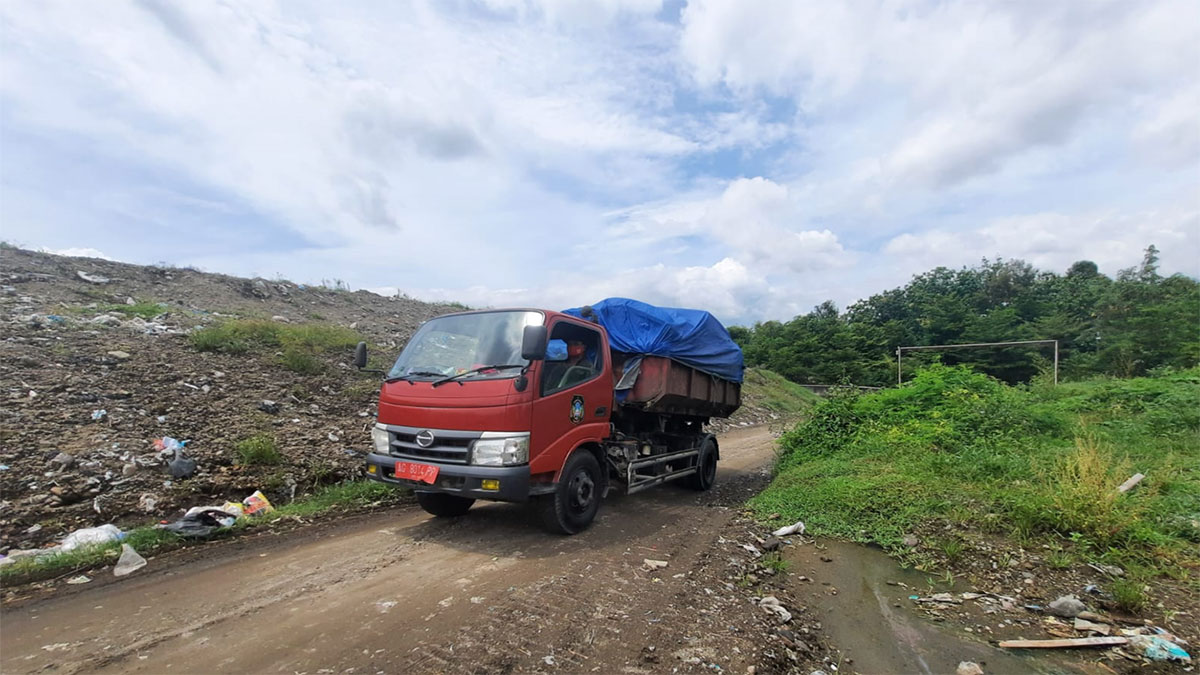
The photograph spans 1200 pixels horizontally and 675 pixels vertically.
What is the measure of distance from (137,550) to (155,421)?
278 cm

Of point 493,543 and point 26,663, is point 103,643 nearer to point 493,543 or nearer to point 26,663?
point 26,663

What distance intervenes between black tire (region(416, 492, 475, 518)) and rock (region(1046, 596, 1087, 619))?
4963 millimetres

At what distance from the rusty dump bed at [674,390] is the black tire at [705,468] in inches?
18.6

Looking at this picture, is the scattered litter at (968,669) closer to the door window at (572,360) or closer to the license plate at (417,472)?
the door window at (572,360)

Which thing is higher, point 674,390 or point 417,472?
point 674,390

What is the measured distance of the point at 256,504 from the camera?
5.43 meters

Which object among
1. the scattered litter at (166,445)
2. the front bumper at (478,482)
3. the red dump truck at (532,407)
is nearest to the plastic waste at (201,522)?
the scattered litter at (166,445)

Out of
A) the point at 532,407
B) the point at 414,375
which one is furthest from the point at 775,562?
the point at 414,375

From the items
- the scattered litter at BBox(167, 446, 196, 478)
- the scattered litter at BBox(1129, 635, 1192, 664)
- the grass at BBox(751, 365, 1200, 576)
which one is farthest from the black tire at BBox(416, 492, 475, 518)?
the scattered litter at BBox(1129, 635, 1192, 664)

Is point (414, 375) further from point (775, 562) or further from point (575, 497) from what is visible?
point (775, 562)

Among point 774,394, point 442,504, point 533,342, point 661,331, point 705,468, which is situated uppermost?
point 661,331

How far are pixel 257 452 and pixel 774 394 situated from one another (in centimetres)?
2442

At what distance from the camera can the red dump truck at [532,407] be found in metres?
4.60

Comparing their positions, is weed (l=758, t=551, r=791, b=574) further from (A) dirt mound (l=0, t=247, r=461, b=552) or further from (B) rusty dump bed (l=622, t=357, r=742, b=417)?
(A) dirt mound (l=0, t=247, r=461, b=552)
